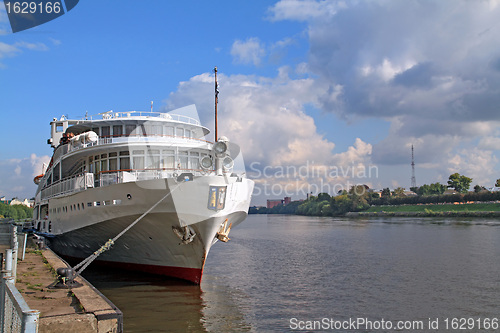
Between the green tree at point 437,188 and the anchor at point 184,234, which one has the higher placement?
the green tree at point 437,188

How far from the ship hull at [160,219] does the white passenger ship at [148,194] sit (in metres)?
0.04

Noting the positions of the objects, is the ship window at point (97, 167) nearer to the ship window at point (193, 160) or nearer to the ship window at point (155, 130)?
the ship window at point (155, 130)

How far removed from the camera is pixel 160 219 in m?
14.3

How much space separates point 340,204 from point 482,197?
39.4 metres

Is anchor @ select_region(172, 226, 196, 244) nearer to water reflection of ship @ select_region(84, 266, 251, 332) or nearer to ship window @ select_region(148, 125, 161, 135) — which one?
water reflection of ship @ select_region(84, 266, 251, 332)

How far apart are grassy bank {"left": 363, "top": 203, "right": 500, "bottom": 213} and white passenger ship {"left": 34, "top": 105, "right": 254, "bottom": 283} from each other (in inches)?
3320

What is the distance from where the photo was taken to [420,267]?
2148cm

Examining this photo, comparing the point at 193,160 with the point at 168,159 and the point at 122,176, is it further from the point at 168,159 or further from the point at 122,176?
the point at 122,176

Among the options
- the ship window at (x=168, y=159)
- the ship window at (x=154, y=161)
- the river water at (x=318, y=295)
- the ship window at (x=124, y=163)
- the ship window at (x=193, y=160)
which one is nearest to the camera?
the river water at (x=318, y=295)

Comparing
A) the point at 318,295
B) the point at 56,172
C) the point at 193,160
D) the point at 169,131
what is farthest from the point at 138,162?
the point at 318,295

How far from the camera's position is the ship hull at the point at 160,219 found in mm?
13875

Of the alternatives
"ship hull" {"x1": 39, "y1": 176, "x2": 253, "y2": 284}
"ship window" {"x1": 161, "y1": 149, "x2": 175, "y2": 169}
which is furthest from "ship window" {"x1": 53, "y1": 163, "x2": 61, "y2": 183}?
"ship window" {"x1": 161, "y1": 149, "x2": 175, "y2": 169}

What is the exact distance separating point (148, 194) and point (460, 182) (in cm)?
→ 12836

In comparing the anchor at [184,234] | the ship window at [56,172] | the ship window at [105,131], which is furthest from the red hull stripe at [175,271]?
the ship window at [56,172]
